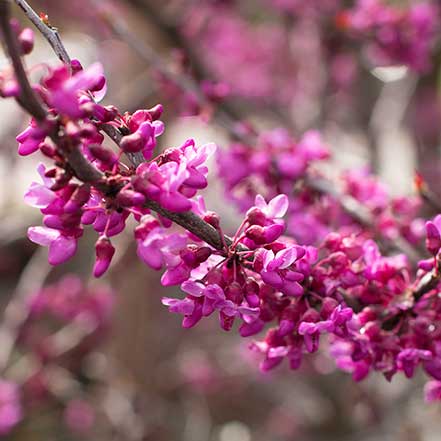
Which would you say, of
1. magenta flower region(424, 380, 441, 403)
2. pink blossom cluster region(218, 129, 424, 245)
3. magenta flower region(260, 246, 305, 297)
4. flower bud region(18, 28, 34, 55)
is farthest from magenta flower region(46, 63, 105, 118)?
pink blossom cluster region(218, 129, 424, 245)

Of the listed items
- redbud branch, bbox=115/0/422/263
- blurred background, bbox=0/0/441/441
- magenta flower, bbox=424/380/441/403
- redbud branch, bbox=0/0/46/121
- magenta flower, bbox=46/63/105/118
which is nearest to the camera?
redbud branch, bbox=0/0/46/121

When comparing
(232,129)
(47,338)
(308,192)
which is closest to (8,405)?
(47,338)

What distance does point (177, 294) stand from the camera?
5664 mm

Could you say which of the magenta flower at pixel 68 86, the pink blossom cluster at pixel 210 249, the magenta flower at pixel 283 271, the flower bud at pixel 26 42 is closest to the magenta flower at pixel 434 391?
the pink blossom cluster at pixel 210 249

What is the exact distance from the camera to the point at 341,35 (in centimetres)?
447

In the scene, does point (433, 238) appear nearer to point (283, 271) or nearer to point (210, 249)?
point (283, 271)

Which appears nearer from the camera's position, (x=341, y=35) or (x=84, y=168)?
(x=84, y=168)

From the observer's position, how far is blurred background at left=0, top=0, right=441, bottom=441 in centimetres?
367

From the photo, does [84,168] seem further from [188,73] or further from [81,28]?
[81,28]

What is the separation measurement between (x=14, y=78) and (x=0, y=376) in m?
3.07

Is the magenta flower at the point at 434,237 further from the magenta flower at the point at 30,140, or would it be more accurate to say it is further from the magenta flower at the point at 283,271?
the magenta flower at the point at 30,140

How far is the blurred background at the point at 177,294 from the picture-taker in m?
3.67

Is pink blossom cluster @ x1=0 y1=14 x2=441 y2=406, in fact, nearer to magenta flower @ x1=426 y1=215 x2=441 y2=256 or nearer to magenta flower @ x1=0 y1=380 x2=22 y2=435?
magenta flower @ x1=426 y1=215 x2=441 y2=256

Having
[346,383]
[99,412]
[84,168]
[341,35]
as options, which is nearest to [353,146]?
[341,35]
